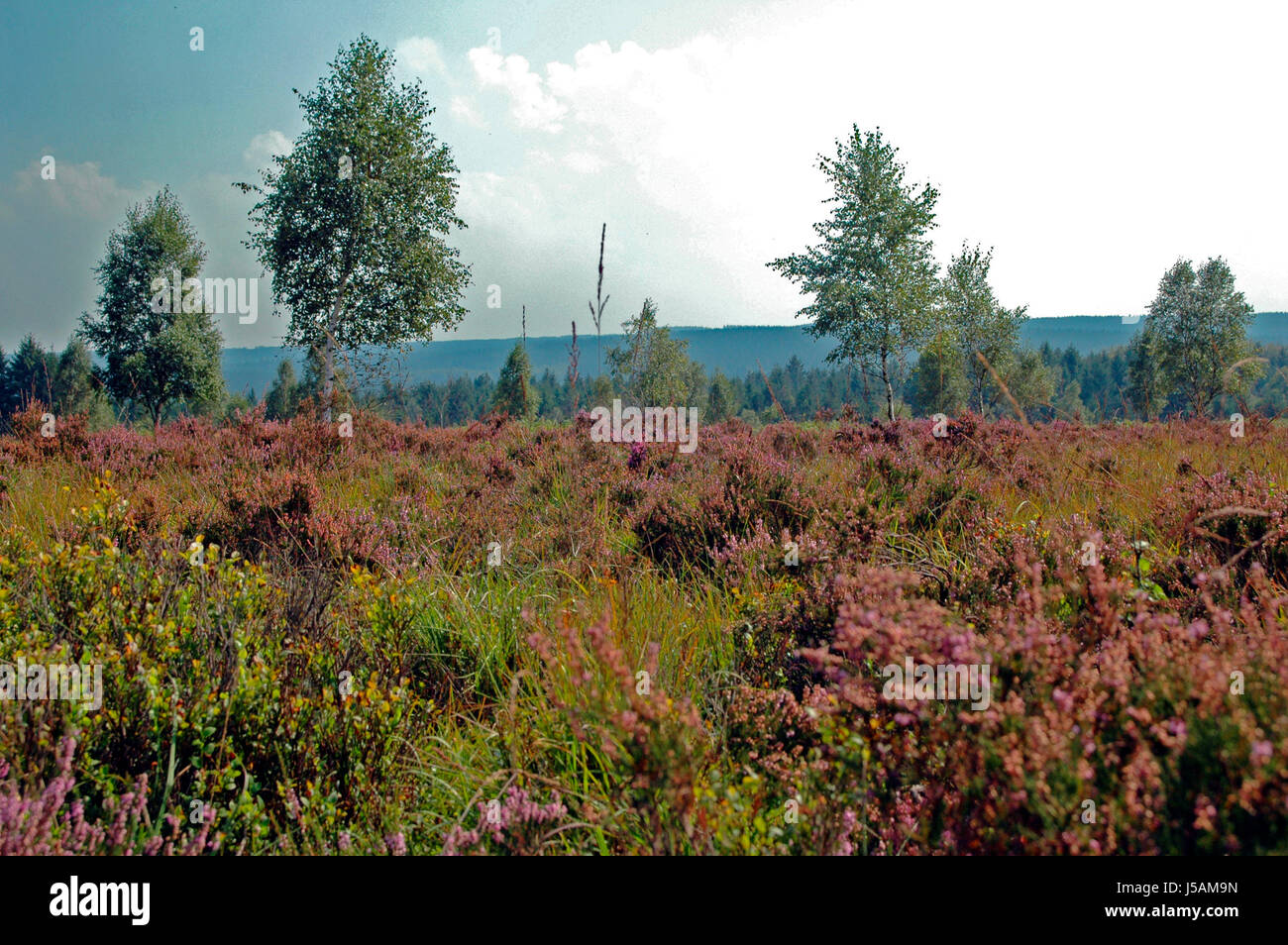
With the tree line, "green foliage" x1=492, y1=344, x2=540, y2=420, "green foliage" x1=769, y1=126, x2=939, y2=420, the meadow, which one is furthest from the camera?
"green foliage" x1=769, y1=126, x2=939, y2=420

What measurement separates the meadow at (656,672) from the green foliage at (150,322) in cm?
3806

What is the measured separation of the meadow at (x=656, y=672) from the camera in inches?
54.4

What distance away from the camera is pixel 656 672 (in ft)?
7.18

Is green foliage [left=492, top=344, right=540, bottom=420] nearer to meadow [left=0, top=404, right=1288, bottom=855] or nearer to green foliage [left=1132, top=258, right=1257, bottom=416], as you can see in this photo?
meadow [left=0, top=404, right=1288, bottom=855]

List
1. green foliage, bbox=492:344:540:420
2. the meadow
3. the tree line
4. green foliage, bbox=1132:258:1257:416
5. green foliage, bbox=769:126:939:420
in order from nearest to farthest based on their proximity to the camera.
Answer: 1. the meadow
2. green foliage, bbox=492:344:540:420
3. the tree line
4. green foliage, bbox=769:126:939:420
5. green foliage, bbox=1132:258:1257:416

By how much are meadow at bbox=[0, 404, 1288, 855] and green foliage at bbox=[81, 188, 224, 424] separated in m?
38.1

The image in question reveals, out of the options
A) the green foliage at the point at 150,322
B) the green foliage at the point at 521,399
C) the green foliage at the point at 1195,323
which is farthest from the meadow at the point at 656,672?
the green foliage at the point at 1195,323

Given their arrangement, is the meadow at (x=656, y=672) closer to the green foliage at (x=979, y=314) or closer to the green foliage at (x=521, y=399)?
the green foliage at (x=521, y=399)

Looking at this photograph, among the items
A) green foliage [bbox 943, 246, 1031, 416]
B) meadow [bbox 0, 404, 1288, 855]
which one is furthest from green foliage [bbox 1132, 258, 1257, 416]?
meadow [bbox 0, 404, 1288, 855]

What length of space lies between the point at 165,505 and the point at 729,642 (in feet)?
14.6

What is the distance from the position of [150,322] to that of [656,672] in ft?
150

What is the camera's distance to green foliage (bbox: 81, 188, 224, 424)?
35.3 m

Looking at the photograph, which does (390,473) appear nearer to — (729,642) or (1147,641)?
(729,642)
